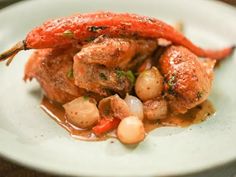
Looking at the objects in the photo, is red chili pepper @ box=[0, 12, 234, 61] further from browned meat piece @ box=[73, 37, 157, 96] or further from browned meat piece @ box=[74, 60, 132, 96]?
browned meat piece @ box=[74, 60, 132, 96]

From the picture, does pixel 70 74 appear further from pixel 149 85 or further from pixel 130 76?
pixel 149 85

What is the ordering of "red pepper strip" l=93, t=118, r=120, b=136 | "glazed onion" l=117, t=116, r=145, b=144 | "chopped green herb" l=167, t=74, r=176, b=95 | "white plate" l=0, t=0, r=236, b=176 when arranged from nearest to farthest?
"white plate" l=0, t=0, r=236, b=176 < "glazed onion" l=117, t=116, r=145, b=144 < "red pepper strip" l=93, t=118, r=120, b=136 < "chopped green herb" l=167, t=74, r=176, b=95

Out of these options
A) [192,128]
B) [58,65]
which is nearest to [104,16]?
[58,65]

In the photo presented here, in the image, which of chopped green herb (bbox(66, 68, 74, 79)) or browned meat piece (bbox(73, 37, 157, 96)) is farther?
chopped green herb (bbox(66, 68, 74, 79))

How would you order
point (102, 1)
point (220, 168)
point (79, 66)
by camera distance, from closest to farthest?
point (220, 168) < point (79, 66) < point (102, 1)

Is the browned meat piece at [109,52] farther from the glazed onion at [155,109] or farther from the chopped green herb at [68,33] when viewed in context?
the glazed onion at [155,109]

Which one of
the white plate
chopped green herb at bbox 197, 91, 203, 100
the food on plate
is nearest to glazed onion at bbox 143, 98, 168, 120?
the food on plate

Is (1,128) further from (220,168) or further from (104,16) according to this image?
(220,168)
